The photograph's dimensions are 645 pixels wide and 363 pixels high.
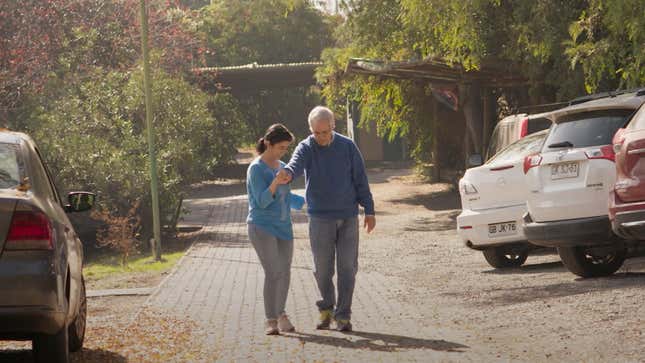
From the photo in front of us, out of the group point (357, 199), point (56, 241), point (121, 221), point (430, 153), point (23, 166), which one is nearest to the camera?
point (56, 241)

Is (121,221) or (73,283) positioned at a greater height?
(73,283)

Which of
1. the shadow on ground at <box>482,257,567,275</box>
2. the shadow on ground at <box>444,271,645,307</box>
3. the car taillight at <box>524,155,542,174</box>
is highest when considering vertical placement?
the car taillight at <box>524,155,542,174</box>

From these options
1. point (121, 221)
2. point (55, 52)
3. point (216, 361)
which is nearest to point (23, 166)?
point (216, 361)

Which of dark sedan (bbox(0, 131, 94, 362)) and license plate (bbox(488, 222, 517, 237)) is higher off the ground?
dark sedan (bbox(0, 131, 94, 362))

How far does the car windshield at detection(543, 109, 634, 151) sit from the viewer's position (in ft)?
42.5

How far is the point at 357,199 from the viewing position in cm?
1116

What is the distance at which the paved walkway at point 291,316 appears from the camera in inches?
378

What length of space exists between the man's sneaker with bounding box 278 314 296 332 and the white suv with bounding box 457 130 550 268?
5.23m

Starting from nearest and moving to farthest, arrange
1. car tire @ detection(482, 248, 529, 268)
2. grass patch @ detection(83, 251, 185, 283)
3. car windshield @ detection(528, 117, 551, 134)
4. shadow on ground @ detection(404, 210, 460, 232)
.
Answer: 1. car tire @ detection(482, 248, 529, 268)
2. car windshield @ detection(528, 117, 551, 134)
3. grass patch @ detection(83, 251, 185, 283)
4. shadow on ground @ detection(404, 210, 460, 232)

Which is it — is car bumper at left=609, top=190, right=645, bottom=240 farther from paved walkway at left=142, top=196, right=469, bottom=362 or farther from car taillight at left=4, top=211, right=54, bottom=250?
car taillight at left=4, top=211, right=54, bottom=250

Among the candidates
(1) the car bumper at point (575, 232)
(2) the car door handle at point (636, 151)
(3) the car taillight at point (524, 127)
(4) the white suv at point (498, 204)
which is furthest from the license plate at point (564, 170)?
(3) the car taillight at point (524, 127)

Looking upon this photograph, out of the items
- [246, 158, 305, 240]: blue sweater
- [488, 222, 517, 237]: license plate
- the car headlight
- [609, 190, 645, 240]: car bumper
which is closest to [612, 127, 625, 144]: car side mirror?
[609, 190, 645, 240]: car bumper

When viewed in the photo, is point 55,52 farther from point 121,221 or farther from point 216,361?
point 216,361

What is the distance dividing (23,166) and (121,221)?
1582cm
